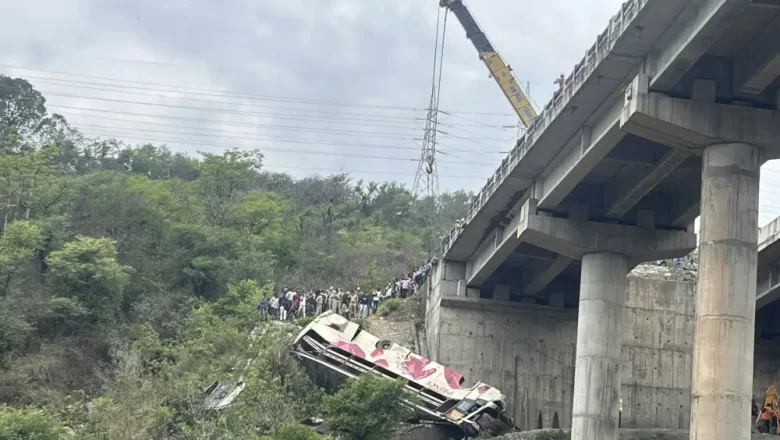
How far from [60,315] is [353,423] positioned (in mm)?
19796

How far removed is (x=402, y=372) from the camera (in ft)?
138

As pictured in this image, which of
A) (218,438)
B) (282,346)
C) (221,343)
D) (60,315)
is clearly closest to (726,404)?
(218,438)

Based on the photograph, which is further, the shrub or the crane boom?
the crane boom

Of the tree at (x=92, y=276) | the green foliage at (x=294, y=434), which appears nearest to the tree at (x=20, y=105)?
the tree at (x=92, y=276)

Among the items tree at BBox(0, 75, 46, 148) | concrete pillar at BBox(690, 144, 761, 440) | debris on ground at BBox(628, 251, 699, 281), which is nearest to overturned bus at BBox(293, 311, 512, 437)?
debris on ground at BBox(628, 251, 699, 281)

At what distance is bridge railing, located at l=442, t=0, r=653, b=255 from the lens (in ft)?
95.1

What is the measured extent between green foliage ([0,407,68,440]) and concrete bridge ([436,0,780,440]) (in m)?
17.4

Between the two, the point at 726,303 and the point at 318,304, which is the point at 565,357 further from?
the point at 726,303

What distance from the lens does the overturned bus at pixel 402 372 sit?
40.3m

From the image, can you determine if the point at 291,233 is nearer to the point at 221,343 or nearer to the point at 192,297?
the point at 192,297

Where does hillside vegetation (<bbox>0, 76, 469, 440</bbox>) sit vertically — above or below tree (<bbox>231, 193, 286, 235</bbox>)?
below

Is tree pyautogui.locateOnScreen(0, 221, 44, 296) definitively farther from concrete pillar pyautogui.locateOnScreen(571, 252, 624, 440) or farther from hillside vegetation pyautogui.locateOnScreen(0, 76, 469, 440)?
concrete pillar pyautogui.locateOnScreen(571, 252, 624, 440)

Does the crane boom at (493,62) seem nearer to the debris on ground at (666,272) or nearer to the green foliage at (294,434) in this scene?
the debris on ground at (666,272)

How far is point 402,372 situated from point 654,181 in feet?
40.9
